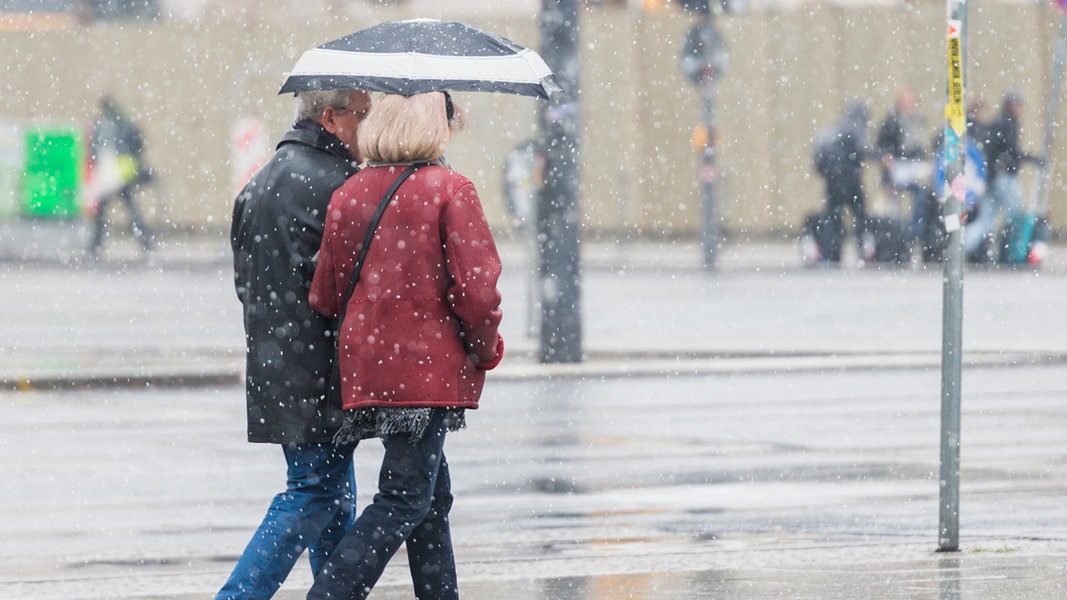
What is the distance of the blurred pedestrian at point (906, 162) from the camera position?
84.2 feet

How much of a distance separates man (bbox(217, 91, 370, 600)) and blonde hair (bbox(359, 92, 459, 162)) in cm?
31

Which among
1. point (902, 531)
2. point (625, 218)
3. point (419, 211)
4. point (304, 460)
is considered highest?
point (419, 211)

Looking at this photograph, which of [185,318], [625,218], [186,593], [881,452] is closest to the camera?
[186,593]

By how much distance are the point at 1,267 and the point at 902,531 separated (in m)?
19.7

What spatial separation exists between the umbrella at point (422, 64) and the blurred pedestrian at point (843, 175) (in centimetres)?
1925

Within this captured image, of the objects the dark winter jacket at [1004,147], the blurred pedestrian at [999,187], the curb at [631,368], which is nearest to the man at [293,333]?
the curb at [631,368]

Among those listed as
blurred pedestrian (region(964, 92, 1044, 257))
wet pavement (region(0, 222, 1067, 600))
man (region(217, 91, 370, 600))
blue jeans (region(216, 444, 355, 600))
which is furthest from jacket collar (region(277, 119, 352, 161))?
blurred pedestrian (region(964, 92, 1044, 257))

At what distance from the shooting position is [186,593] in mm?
7418

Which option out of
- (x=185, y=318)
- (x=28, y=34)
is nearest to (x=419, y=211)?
(x=185, y=318)

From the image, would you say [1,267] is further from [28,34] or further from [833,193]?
[833,193]

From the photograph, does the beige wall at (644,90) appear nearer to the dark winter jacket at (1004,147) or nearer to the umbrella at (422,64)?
the dark winter jacket at (1004,147)

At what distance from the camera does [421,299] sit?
236 inches

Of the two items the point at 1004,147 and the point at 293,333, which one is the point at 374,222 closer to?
the point at 293,333

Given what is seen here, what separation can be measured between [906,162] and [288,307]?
67.3 ft
